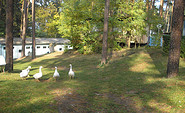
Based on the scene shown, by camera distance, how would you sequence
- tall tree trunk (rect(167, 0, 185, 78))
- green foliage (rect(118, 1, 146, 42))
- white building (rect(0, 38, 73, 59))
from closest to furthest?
tall tree trunk (rect(167, 0, 185, 78)) < green foliage (rect(118, 1, 146, 42)) < white building (rect(0, 38, 73, 59))

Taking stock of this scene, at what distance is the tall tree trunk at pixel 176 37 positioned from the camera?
9062 millimetres

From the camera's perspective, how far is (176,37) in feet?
30.1

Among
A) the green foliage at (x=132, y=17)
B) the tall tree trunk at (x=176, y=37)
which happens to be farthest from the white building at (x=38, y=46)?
the tall tree trunk at (x=176, y=37)

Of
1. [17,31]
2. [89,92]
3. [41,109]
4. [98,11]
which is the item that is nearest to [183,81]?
[89,92]

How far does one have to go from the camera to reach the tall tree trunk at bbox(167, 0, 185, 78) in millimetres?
9062

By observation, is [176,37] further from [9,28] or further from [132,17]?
[132,17]

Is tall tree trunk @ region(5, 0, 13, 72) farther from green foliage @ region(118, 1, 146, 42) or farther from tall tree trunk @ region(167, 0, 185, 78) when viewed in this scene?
green foliage @ region(118, 1, 146, 42)

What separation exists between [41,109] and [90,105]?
1677 millimetres

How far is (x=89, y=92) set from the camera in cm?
778

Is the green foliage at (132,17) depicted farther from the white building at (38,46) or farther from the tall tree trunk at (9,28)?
the tall tree trunk at (9,28)

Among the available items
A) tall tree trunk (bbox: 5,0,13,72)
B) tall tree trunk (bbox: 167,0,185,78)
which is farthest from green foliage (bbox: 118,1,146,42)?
tall tree trunk (bbox: 5,0,13,72)

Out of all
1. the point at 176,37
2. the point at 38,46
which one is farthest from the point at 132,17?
the point at 38,46

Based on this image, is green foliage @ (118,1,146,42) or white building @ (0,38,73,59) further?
white building @ (0,38,73,59)

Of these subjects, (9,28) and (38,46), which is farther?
(38,46)
